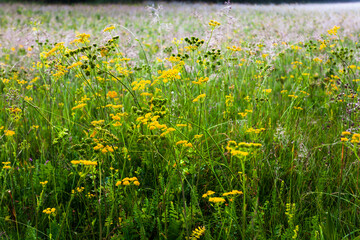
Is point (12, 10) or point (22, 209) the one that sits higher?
point (12, 10)

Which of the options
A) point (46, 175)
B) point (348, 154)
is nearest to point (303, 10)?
point (348, 154)

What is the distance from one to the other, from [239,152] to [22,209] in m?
1.30

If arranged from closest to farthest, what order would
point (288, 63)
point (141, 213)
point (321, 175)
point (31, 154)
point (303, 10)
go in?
1. point (141, 213)
2. point (321, 175)
3. point (31, 154)
4. point (288, 63)
5. point (303, 10)

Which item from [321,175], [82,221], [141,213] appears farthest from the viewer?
[321,175]

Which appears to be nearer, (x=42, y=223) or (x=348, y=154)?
(x=42, y=223)

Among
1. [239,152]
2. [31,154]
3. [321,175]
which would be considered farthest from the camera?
[31,154]

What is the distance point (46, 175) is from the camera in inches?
79.9

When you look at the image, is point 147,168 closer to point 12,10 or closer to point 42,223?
point 42,223

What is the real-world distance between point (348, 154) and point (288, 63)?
3.15 meters

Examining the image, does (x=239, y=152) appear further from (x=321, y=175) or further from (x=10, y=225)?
(x=10, y=225)

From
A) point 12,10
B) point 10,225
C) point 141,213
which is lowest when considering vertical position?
point 10,225

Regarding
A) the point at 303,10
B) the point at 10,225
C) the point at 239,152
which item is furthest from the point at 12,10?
the point at 239,152

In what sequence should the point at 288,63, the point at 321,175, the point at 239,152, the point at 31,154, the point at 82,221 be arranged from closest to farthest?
the point at 239,152 < the point at 82,221 < the point at 321,175 < the point at 31,154 < the point at 288,63

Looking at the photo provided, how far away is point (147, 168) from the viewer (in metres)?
2.05
